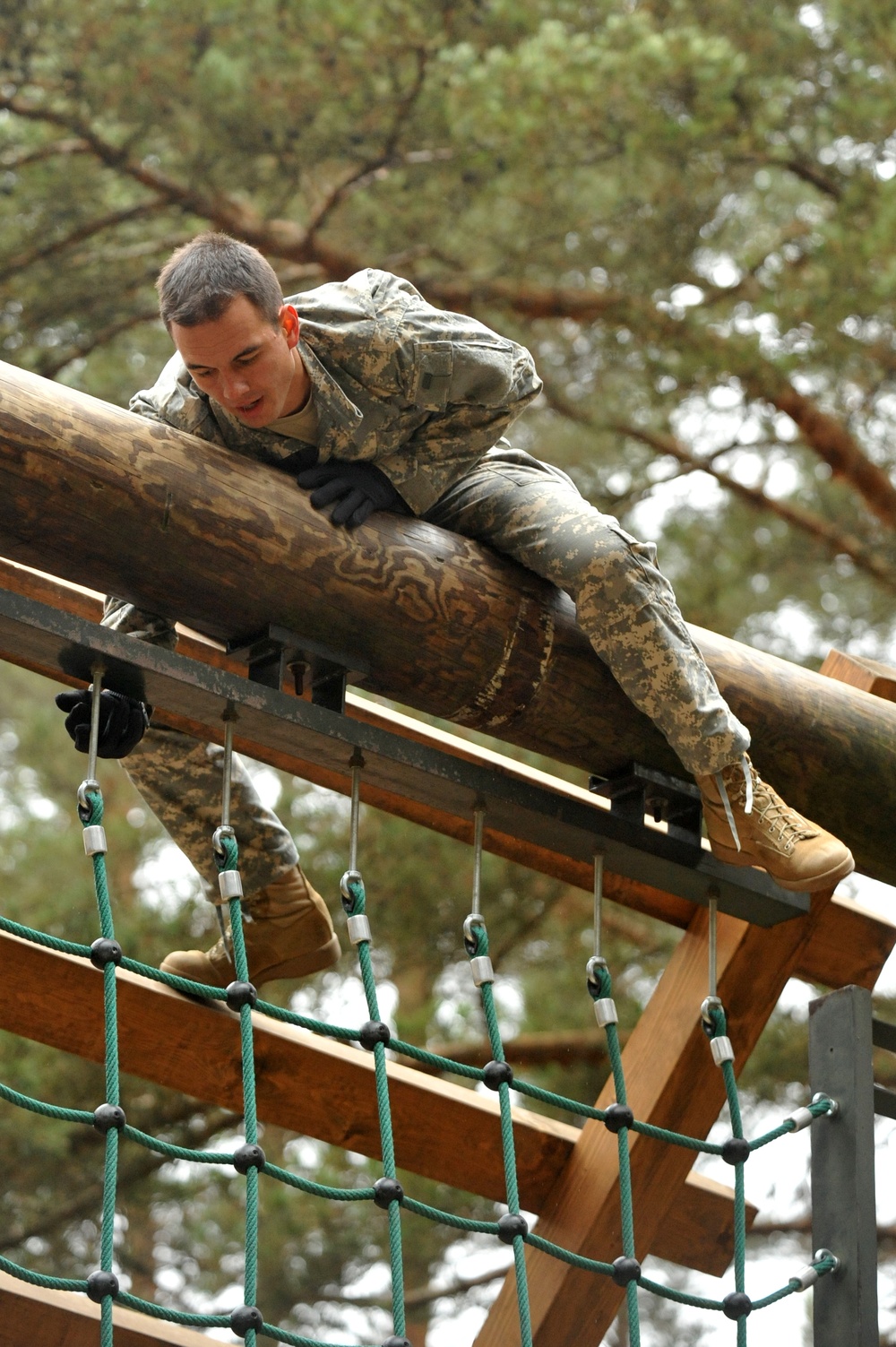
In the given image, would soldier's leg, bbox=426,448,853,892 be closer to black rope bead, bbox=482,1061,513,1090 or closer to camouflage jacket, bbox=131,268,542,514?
camouflage jacket, bbox=131,268,542,514

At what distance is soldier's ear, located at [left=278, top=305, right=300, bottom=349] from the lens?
2.07m

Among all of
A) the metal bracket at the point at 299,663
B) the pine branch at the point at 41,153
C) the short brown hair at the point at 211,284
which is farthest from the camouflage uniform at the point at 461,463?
the pine branch at the point at 41,153

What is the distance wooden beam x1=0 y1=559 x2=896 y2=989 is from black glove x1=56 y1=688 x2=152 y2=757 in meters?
0.33

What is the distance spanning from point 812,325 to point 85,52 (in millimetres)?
2532

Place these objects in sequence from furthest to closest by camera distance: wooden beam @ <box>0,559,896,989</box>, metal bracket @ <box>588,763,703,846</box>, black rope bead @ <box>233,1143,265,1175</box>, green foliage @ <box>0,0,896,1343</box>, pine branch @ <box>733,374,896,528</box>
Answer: pine branch @ <box>733,374,896,528</box>, green foliage @ <box>0,0,896,1343</box>, wooden beam @ <box>0,559,896,989</box>, metal bracket @ <box>588,763,703,846</box>, black rope bead @ <box>233,1143,265,1175</box>

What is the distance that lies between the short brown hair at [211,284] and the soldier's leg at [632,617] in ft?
1.37

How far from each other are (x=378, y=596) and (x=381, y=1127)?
609 mm

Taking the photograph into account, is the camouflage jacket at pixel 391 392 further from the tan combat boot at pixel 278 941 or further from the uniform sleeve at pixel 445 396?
the tan combat boot at pixel 278 941

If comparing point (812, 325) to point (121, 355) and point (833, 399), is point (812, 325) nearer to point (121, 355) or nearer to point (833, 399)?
point (833, 399)

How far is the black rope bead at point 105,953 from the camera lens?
5.91ft

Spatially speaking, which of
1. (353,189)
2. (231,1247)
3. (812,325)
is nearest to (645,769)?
(812,325)

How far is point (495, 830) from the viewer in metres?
2.37

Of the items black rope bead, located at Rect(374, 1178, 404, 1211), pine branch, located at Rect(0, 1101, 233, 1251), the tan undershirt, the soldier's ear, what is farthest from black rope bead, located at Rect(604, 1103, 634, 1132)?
pine branch, located at Rect(0, 1101, 233, 1251)

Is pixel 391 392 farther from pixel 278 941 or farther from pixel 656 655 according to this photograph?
pixel 278 941
